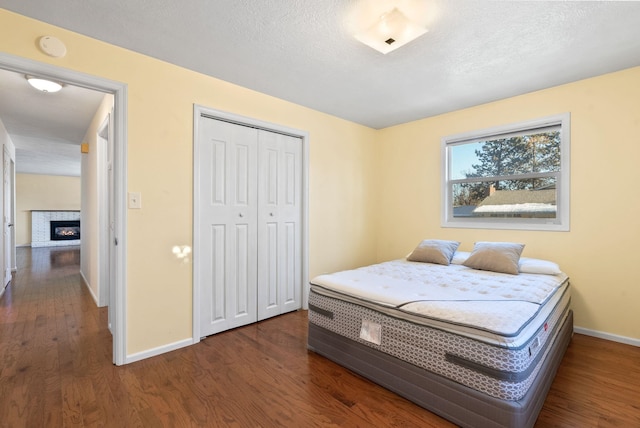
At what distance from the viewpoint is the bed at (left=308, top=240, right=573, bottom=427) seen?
1458 mm

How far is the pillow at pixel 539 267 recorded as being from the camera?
2.60 meters

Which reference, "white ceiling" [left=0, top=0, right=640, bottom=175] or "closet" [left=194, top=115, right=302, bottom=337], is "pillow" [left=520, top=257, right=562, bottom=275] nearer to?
"white ceiling" [left=0, top=0, right=640, bottom=175]

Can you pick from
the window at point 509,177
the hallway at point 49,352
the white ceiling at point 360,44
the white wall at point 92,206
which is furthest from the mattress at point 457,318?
the white wall at point 92,206

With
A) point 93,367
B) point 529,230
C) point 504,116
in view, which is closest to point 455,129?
point 504,116

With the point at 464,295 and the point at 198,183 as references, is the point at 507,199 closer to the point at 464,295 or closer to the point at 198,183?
the point at 464,295

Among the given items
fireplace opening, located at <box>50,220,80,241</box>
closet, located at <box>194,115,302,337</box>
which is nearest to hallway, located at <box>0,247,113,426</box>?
closet, located at <box>194,115,302,337</box>

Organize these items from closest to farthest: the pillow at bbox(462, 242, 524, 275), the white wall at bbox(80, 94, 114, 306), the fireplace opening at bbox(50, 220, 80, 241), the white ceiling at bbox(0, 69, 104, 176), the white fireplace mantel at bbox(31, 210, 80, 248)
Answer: the pillow at bbox(462, 242, 524, 275)
the white ceiling at bbox(0, 69, 104, 176)
the white wall at bbox(80, 94, 114, 306)
the white fireplace mantel at bbox(31, 210, 80, 248)
the fireplace opening at bbox(50, 220, 80, 241)

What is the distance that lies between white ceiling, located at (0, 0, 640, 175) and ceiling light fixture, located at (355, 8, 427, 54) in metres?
0.05

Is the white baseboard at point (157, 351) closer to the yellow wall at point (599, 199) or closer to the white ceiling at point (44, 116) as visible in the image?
the white ceiling at point (44, 116)

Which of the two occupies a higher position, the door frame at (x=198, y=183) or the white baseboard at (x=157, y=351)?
the door frame at (x=198, y=183)

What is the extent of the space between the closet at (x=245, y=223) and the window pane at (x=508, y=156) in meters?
2.06

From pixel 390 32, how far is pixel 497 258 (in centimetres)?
218

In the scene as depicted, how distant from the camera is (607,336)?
8.79ft

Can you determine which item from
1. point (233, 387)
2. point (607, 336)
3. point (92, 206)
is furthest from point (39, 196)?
point (607, 336)
